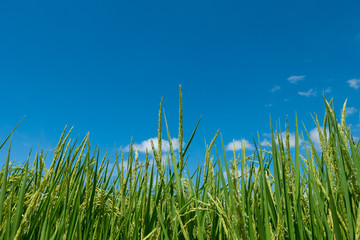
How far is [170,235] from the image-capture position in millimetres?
1462

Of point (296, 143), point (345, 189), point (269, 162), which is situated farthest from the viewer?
point (269, 162)

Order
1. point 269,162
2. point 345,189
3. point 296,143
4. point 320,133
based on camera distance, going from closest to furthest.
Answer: point 345,189, point 320,133, point 296,143, point 269,162

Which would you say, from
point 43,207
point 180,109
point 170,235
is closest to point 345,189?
point 180,109

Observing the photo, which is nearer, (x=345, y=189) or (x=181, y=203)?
(x=345, y=189)

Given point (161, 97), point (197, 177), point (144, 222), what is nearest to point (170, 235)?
point (144, 222)

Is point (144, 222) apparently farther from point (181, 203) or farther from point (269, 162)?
point (269, 162)

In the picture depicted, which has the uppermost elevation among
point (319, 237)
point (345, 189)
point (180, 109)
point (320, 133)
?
point (180, 109)

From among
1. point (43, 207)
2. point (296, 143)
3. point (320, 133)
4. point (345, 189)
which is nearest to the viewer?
point (345, 189)

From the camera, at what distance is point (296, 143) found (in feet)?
4.23

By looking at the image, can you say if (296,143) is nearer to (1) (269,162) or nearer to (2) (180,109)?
(2) (180,109)

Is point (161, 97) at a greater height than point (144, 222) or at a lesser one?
greater

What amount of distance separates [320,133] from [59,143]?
1092mm

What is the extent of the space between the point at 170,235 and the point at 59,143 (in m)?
0.66

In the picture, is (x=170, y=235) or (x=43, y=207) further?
(x=43, y=207)
